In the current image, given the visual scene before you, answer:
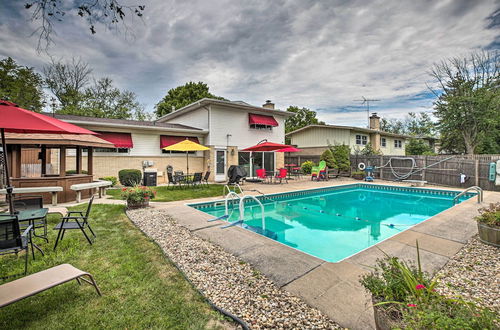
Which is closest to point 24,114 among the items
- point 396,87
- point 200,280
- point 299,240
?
point 200,280

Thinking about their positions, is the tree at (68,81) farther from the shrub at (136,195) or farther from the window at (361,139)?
the window at (361,139)

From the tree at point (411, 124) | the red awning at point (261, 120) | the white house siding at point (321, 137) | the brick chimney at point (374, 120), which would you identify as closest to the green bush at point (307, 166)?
the white house siding at point (321, 137)

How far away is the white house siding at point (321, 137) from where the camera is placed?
930 inches

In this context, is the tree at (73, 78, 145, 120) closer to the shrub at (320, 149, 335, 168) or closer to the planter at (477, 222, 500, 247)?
the shrub at (320, 149, 335, 168)

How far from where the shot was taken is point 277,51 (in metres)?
13.7

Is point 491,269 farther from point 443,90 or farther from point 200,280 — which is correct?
point 443,90

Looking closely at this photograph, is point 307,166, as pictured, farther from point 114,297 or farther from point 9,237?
point 9,237

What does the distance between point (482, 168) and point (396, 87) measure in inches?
495

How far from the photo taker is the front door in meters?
16.1

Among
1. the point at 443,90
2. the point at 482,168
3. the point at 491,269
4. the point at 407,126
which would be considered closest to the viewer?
the point at 491,269

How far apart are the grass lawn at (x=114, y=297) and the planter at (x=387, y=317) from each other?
1.48 metres

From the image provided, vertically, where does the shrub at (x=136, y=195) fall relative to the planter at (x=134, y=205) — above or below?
above

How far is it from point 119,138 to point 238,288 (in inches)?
509

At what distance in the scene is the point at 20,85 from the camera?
890 inches
